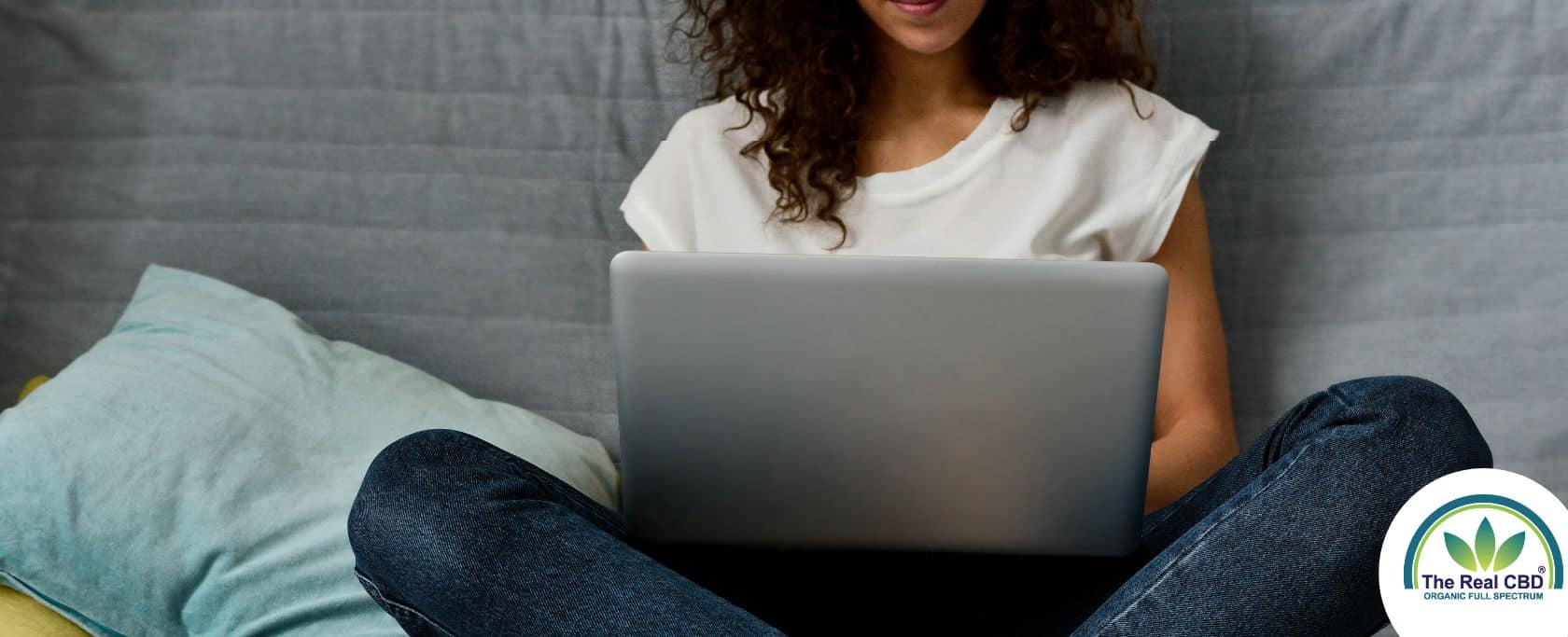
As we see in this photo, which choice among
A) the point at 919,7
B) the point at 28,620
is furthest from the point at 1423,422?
the point at 28,620

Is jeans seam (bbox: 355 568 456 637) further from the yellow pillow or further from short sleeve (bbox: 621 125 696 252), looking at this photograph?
short sleeve (bbox: 621 125 696 252)

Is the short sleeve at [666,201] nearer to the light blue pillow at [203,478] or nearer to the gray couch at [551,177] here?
the gray couch at [551,177]

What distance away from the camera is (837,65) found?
142 centimetres

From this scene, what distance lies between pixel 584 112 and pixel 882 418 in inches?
32.0

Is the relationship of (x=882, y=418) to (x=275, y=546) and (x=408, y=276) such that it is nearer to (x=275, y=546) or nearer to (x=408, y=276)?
(x=275, y=546)

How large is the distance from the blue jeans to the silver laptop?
2.5 inches

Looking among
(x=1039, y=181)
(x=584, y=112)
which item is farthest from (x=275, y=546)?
(x=1039, y=181)

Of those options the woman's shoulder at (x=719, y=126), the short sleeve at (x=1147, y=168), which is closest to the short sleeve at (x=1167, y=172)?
the short sleeve at (x=1147, y=168)

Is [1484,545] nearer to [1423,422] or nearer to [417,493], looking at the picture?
[1423,422]

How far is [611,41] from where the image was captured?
1.51 metres

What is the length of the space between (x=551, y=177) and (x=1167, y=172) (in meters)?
0.68

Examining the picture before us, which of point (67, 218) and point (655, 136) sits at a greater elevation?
point (655, 136)

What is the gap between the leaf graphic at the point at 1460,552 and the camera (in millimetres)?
807

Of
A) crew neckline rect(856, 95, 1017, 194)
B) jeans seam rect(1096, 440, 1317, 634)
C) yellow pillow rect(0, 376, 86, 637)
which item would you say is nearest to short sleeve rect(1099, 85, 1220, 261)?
crew neckline rect(856, 95, 1017, 194)
